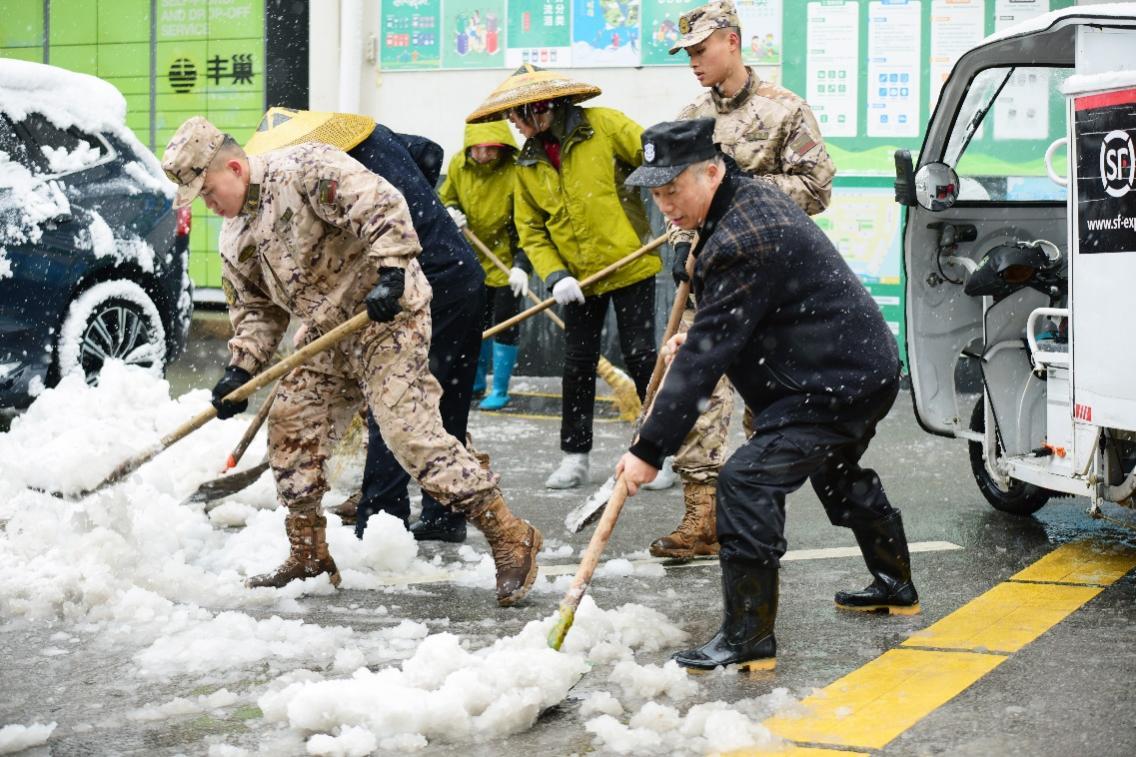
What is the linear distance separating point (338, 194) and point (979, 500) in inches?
139

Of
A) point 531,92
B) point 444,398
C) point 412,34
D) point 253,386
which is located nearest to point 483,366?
point 412,34

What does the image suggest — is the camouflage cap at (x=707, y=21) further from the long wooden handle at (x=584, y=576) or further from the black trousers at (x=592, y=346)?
the long wooden handle at (x=584, y=576)

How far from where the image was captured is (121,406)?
26.9 ft

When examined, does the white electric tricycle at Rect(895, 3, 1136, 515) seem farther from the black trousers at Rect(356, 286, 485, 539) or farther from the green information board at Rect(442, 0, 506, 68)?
the green information board at Rect(442, 0, 506, 68)

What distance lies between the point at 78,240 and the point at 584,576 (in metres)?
5.49

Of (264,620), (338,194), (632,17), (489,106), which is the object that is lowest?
(264,620)

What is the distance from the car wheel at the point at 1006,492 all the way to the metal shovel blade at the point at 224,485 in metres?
3.06

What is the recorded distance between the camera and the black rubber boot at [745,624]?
14.7 feet

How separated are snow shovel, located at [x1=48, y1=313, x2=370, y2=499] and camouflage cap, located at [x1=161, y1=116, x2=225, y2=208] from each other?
0.62 meters

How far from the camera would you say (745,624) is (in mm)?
4477

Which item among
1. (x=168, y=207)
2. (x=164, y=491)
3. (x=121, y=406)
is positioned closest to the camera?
(x=164, y=491)

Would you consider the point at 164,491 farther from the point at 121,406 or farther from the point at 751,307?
the point at 751,307

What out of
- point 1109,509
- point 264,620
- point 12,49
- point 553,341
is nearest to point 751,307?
point 264,620

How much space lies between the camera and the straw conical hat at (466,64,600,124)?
22.7 ft
